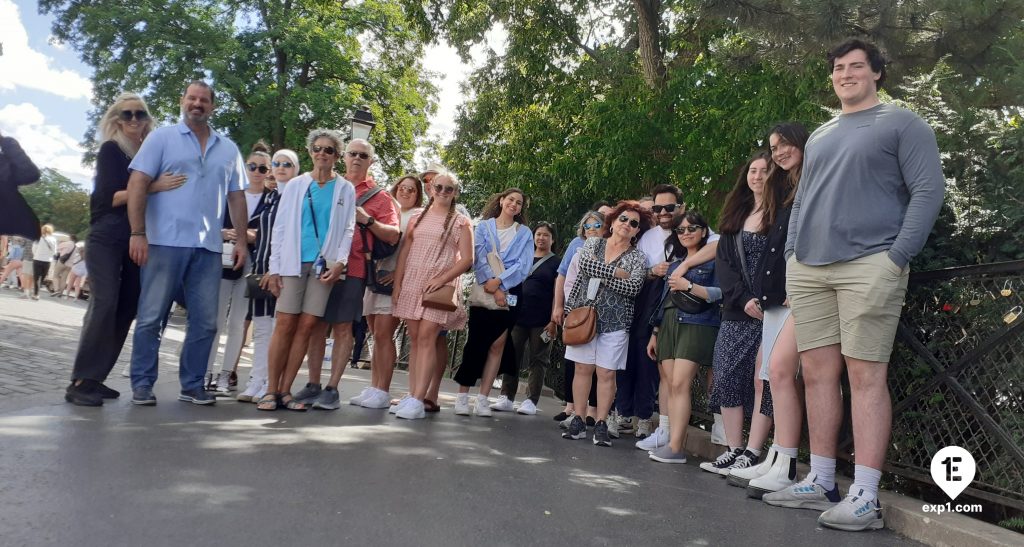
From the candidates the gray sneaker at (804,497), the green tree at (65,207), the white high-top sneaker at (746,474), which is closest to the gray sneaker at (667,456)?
the white high-top sneaker at (746,474)

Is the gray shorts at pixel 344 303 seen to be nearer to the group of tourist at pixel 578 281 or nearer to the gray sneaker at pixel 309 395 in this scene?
the group of tourist at pixel 578 281

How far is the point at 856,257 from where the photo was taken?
4816 mm

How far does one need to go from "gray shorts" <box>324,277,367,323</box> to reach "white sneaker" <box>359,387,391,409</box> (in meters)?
0.81

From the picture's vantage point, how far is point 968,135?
5.90 meters

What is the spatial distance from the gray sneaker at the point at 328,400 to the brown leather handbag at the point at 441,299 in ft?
3.47

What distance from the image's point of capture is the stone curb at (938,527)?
4184 mm

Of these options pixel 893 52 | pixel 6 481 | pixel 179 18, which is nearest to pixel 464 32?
pixel 893 52

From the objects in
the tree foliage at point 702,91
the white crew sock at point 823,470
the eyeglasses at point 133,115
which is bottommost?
the white crew sock at point 823,470

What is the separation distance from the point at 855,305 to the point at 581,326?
302 cm

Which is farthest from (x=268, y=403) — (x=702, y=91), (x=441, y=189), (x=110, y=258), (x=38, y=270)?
(x=38, y=270)

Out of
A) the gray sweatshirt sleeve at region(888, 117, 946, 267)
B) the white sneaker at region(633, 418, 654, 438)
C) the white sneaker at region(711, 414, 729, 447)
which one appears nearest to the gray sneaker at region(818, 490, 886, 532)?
the gray sweatshirt sleeve at region(888, 117, 946, 267)

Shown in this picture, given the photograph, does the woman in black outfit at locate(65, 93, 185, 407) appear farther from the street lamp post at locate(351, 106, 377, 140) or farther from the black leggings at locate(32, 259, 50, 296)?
the black leggings at locate(32, 259, 50, 296)

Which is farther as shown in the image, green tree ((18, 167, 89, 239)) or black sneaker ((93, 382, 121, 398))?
green tree ((18, 167, 89, 239))

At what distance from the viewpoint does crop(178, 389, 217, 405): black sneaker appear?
6969 mm
